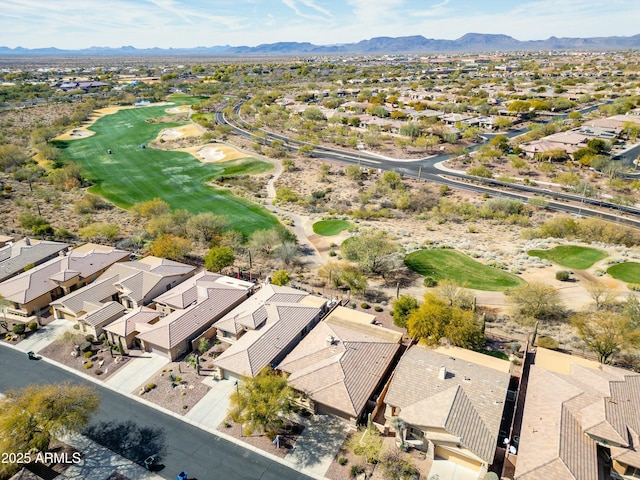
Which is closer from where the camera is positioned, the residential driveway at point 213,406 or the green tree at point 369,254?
the residential driveway at point 213,406

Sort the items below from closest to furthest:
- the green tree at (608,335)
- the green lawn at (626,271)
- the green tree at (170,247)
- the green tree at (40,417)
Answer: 1. the green tree at (40,417)
2. the green tree at (608,335)
3. the green lawn at (626,271)
4. the green tree at (170,247)

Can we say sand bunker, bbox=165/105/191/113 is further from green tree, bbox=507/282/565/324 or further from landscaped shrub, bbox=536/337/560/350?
landscaped shrub, bbox=536/337/560/350

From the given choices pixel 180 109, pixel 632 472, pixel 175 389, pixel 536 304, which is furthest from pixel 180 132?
pixel 632 472

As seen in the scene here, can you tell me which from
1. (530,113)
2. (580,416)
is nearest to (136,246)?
(580,416)

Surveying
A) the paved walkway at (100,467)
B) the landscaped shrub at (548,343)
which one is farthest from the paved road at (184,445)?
the landscaped shrub at (548,343)

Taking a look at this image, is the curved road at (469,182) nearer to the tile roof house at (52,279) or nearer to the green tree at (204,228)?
the green tree at (204,228)

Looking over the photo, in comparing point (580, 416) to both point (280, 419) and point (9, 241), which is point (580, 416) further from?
point (9, 241)
